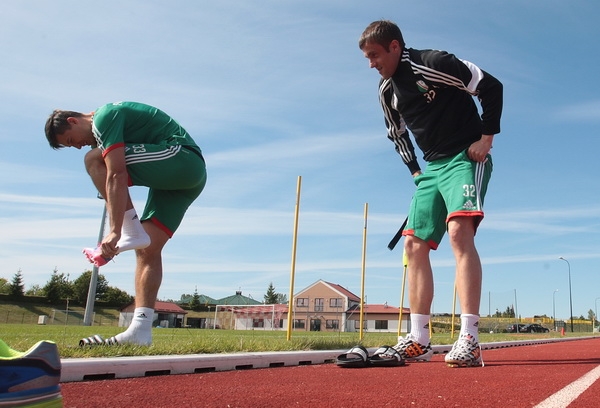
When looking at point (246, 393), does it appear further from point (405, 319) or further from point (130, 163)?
point (405, 319)

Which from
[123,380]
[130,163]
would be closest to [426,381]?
[123,380]

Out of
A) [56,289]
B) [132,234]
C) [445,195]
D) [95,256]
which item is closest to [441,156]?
[445,195]

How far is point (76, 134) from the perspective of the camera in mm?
3568

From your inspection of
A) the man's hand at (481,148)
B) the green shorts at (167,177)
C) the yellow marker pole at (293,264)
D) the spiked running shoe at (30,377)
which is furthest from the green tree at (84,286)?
the spiked running shoe at (30,377)

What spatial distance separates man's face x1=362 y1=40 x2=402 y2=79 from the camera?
3.47 m

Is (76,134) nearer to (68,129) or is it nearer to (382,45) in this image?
(68,129)

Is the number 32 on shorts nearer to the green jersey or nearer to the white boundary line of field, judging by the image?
Answer: the white boundary line of field

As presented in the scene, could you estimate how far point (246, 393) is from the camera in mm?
2066

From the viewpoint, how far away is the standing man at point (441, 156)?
3.17 metres

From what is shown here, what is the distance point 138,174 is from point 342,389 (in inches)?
83.8

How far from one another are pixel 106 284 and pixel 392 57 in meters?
87.5

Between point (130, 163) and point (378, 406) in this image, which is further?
point (130, 163)

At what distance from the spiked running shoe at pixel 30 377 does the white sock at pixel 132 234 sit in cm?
229

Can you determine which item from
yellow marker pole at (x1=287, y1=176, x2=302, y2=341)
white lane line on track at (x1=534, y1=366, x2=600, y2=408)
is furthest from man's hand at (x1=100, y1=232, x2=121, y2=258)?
yellow marker pole at (x1=287, y1=176, x2=302, y2=341)
